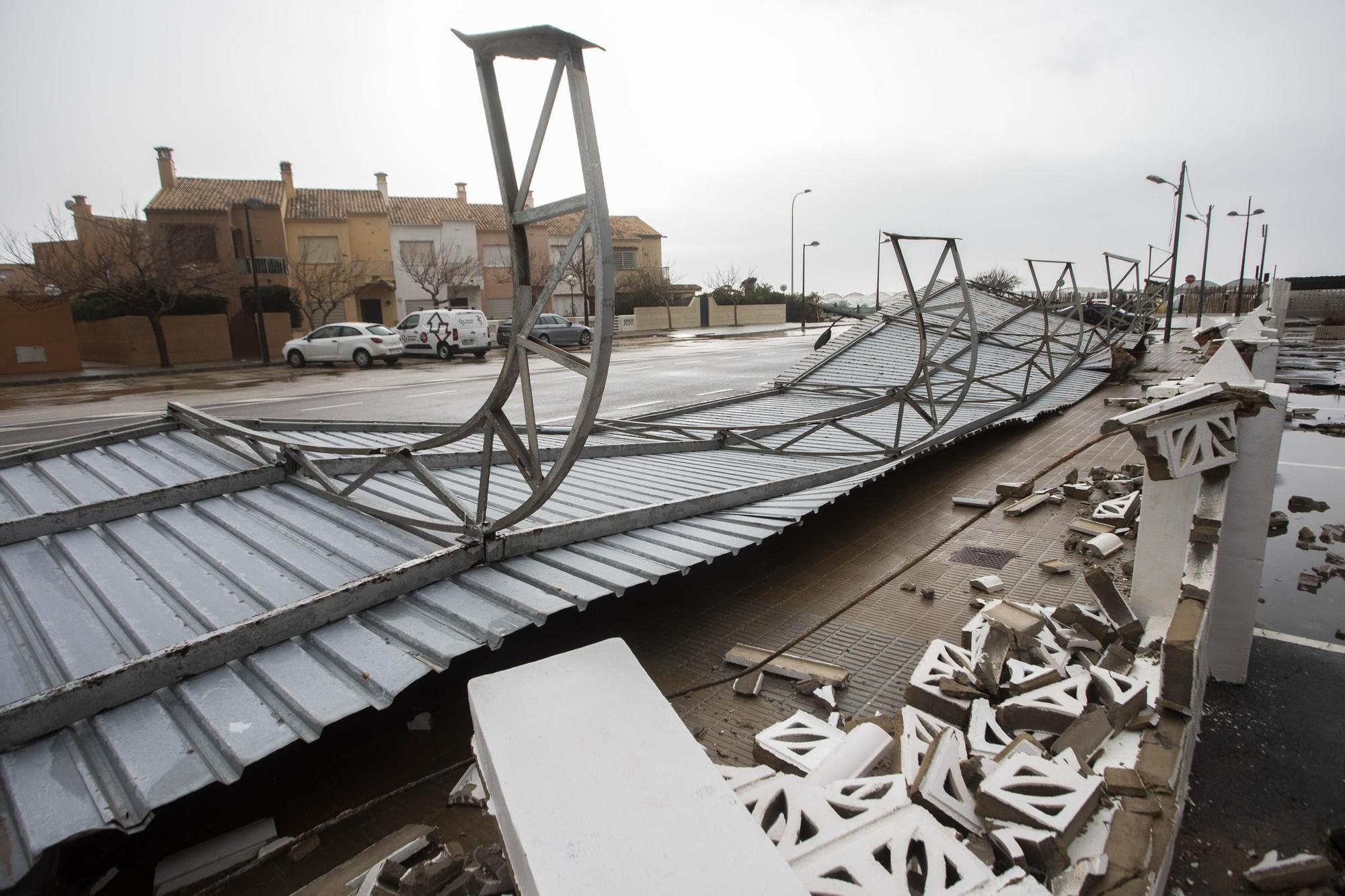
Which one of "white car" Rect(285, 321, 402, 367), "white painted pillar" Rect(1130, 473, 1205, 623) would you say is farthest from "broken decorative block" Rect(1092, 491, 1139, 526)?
"white car" Rect(285, 321, 402, 367)

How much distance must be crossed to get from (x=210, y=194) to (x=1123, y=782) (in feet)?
148

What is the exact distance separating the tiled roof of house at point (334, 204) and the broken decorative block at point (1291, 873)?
48.6 m

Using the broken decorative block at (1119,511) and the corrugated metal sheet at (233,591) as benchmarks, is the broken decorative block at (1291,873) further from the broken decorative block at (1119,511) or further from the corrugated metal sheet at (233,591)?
the broken decorative block at (1119,511)

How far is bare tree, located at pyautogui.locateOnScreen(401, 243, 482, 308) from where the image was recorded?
139 feet

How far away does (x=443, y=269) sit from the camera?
41.9 m

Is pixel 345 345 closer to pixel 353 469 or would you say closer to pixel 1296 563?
pixel 353 469

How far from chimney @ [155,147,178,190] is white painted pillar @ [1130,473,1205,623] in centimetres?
4630

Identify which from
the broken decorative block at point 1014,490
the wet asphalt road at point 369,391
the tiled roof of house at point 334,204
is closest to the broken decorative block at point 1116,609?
the broken decorative block at point 1014,490

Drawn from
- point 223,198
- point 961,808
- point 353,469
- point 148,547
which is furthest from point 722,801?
point 223,198

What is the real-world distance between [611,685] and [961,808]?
1.23 meters

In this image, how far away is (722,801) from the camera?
5.50ft

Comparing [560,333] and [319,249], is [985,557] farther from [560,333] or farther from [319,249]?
[319,249]

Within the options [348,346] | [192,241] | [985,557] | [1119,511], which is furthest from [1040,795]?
[192,241]

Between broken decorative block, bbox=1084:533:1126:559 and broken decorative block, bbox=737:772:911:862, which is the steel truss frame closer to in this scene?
broken decorative block, bbox=737:772:911:862
